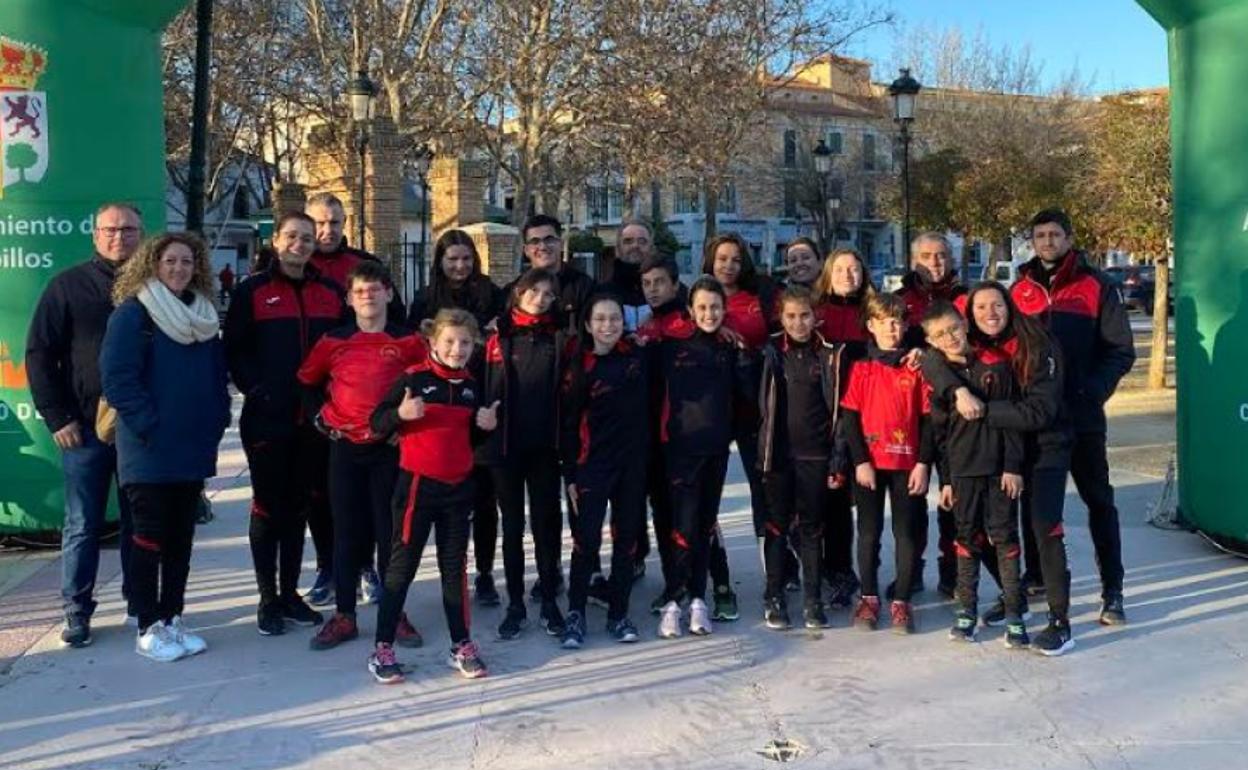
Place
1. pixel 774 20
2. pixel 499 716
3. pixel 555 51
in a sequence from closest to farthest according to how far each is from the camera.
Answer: pixel 499 716 < pixel 555 51 < pixel 774 20

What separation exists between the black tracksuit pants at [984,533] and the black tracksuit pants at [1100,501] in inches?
23.4

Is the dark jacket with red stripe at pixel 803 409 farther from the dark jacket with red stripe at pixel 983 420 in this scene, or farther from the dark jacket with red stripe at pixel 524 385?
the dark jacket with red stripe at pixel 524 385

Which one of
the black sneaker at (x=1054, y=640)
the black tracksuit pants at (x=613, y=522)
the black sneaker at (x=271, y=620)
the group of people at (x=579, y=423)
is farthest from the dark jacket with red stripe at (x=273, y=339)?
the black sneaker at (x=1054, y=640)

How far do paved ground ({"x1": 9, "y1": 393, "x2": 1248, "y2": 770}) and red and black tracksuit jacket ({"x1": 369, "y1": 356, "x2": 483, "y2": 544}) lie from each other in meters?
0.75

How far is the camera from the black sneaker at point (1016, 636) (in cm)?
501

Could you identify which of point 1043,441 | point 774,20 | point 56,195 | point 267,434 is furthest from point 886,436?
point 774,20

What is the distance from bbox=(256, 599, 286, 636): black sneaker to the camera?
5320 millimetres

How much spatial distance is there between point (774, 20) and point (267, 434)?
20680mm

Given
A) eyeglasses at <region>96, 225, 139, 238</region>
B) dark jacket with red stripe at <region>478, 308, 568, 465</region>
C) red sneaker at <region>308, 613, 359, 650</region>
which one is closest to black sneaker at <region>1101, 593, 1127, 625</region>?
dark jacket with red stripe at <region>478, 308, 568, 465</region>

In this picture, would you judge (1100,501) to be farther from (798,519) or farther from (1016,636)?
(798,519)

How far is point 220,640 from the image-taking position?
5.27 metres

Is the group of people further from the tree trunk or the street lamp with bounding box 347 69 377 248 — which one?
the street lamp with bounding box 347 69 377 248

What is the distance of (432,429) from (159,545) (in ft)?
4.30

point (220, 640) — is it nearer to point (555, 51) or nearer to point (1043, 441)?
point (1043, 441)
